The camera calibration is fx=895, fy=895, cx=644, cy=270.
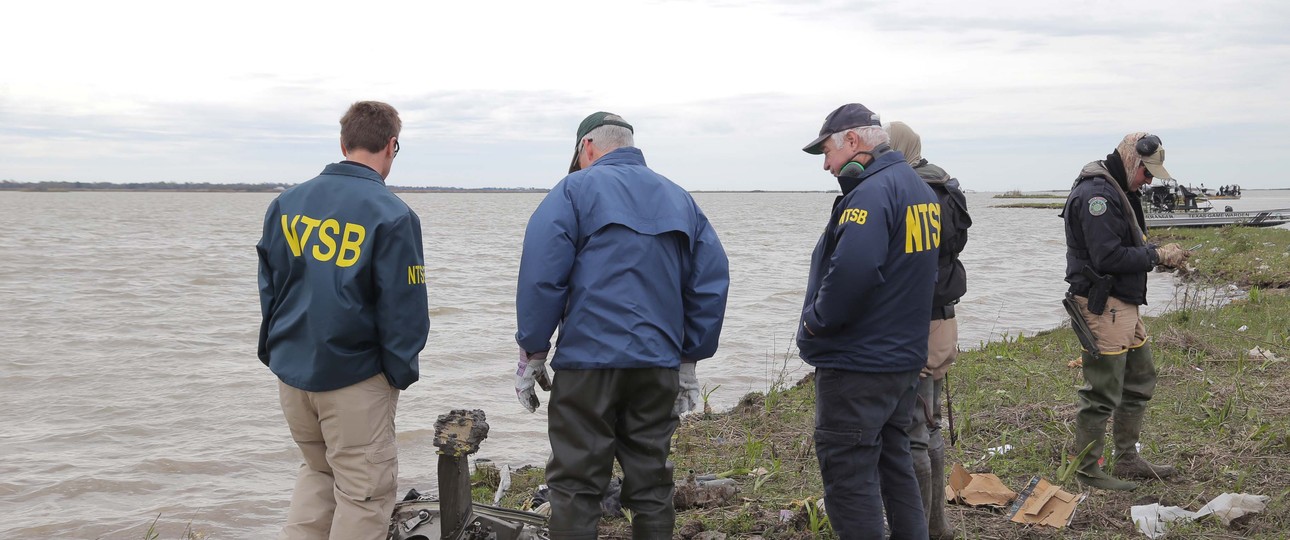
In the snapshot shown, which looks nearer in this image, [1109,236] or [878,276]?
[878,276]

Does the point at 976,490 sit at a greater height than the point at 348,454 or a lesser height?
lesser

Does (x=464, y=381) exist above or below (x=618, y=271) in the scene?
below

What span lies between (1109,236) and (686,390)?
2.47 metres

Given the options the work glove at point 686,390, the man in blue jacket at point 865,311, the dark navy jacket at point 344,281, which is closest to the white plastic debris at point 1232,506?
the man in blue jacket at point 865,311

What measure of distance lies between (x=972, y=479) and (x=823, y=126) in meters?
2.31

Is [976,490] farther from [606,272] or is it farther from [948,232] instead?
[606,272]

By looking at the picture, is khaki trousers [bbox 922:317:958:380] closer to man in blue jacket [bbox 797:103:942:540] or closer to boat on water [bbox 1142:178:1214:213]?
man in blue jacket [bbox 797:103:942:540]

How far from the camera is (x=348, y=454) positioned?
11.4ft

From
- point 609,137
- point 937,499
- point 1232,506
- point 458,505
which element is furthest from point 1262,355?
point 458,505

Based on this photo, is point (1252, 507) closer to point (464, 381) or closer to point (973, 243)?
point (464, 381)

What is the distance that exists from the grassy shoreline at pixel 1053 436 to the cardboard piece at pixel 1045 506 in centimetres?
6

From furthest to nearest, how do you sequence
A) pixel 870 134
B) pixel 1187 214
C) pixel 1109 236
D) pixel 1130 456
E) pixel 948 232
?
pixel 1187 214 → pixel 1130 456 → pixel 1109 236 → pixel 948 232 → pixel 870 134

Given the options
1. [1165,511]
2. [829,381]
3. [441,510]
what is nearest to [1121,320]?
[1165,511]

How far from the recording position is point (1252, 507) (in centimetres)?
426
